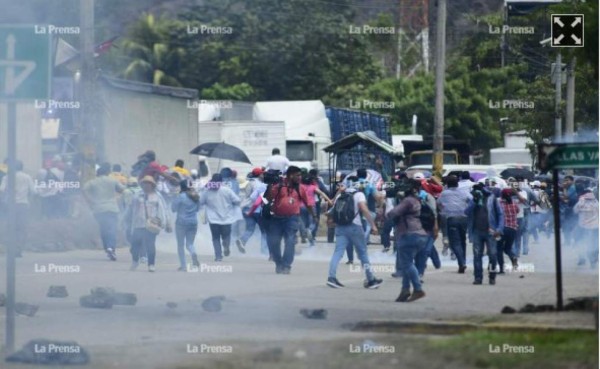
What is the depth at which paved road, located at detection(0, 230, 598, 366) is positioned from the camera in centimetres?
1437

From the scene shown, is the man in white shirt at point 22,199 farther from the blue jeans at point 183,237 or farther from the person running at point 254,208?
the person running at point 254,208

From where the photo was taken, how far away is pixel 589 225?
24203 mm

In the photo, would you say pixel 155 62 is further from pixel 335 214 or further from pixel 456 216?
pixel 335 214

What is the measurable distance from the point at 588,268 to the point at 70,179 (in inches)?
432

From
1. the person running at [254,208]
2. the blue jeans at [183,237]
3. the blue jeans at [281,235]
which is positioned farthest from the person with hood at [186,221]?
the person running at [254,208]

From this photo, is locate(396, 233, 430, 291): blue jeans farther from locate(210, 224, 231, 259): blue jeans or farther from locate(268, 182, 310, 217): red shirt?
locate(210, 224, 231, 259): blue jeans

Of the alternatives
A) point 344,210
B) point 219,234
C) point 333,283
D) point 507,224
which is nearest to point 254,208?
point 219,234

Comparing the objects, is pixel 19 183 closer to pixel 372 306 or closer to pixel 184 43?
pixel 372 306

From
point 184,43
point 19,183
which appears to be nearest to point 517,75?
point 184,43

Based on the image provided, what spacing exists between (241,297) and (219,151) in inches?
676

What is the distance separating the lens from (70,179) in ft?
94.4

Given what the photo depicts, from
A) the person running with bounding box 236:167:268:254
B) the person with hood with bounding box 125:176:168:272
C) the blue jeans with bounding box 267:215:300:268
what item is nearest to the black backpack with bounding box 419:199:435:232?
the blue jeans with bounding box 267:215:300:268

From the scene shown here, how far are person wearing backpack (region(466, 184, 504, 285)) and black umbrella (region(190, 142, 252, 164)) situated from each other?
13.4m

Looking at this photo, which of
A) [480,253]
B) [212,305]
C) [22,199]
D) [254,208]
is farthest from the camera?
[254,208]
